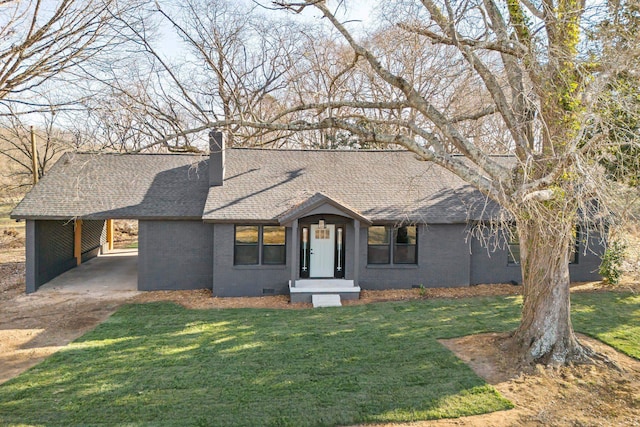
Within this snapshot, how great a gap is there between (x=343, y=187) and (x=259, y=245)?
3560 millimetres

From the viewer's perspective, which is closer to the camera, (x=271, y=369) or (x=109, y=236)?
(x=271, y=369)

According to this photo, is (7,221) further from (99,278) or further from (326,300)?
(326,300)

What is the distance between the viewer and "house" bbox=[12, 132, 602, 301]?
1321cm

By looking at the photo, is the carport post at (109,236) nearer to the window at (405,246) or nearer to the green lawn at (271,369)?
the green lawn at (271,369)

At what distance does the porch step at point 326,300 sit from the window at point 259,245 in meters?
1.82

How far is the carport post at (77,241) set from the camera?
17.0 meters

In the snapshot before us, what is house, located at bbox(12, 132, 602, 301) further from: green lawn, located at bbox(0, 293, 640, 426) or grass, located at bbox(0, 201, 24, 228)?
grass, located at bbox(0, 201, 24, 228)

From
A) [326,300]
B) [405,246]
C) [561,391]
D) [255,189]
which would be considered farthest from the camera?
[255,189]

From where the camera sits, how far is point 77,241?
17297mm

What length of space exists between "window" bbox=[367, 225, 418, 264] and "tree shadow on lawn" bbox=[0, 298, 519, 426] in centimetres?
325

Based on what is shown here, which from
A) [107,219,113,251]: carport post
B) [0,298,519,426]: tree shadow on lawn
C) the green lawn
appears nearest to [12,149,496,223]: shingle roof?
the green lawn

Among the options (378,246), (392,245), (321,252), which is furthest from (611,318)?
(321,252)

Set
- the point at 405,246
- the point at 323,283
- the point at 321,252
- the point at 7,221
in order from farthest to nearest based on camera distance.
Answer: the point at 7,221
the point at 405,246
the point at 321,252
the point at 323,283

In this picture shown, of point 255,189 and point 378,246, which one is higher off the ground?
point 255,189
